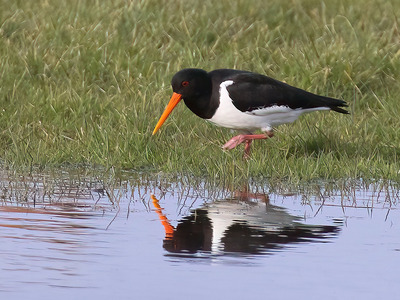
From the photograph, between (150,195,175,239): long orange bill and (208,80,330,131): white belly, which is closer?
(150,195,175,239): long orange bill

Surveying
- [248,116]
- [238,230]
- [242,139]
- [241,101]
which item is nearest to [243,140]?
[242,139]

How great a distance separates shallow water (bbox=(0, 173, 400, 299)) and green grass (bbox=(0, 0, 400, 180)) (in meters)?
0.57

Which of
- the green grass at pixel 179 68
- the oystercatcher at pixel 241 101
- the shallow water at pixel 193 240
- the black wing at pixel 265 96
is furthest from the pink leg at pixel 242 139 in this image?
the shallow water at pixel 193 240

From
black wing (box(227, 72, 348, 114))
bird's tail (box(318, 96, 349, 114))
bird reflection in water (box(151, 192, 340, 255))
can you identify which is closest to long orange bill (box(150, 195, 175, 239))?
bird reflection in water (box(151, 192, 340, 255))

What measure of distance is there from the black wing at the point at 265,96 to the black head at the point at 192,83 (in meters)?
0.21

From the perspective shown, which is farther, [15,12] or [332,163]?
[15,12]

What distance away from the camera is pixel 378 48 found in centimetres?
1113

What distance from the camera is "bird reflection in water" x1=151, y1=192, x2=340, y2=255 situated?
5.26 metres

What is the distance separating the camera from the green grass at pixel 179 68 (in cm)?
802

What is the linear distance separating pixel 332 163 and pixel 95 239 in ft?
9.66

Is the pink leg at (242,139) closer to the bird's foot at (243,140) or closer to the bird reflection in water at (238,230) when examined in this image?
the bird's foot at (243,140)

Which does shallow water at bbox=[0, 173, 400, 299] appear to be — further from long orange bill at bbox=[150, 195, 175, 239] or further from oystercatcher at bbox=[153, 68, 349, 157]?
oystercatcher at bbox=[153, 68, 349, 157]

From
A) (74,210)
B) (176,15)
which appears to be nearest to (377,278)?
(74,210)

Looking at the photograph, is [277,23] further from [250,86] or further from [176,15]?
[250,86]
